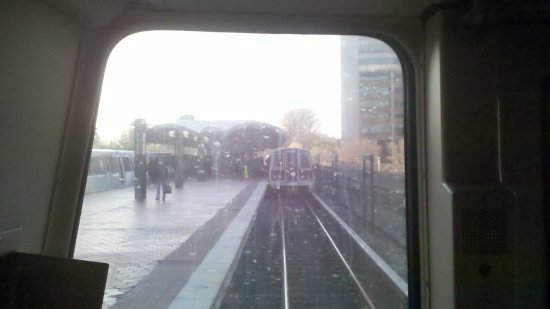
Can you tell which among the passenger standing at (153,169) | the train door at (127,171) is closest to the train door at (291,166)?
the passenger standing at (153,169)

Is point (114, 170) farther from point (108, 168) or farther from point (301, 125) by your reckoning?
point (301, 125)

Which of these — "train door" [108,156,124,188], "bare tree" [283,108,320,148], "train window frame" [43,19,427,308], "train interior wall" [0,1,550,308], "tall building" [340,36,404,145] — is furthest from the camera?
"bare tree" [283,108,320,148]

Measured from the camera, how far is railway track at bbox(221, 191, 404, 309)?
4559mm

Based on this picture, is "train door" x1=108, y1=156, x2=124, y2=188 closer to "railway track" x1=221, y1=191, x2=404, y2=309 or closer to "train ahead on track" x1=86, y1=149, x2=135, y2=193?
"train ahead on track" x1=86, y1=149, x2=135, y2=193

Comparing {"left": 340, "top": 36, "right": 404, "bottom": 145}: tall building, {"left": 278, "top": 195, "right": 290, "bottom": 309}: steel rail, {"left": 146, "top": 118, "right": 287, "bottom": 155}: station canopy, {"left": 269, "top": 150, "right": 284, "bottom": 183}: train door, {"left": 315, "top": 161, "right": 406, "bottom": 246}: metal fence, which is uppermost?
{"left": 340, "top": 36, "right": 404, "bottom": 145}: tall building

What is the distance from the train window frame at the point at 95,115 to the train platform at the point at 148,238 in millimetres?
271

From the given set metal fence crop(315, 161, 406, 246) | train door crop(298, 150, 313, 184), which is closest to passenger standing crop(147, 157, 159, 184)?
train door crop(298, 150, 313, 184)

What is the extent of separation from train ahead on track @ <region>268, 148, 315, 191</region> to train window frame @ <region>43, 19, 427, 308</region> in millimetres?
1463

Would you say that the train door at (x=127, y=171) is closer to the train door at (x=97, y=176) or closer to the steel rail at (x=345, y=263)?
the train door at (x=97, y=176)

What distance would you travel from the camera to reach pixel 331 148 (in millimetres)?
4602

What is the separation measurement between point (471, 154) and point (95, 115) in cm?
229

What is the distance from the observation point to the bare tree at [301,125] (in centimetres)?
424

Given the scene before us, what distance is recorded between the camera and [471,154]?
9.27ft

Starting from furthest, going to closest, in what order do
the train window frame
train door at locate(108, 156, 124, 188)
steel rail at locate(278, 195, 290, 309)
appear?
steel rail at locate(278, 195, 290, 309), train door at locate(108, 156, 124, 188), the train window frame
